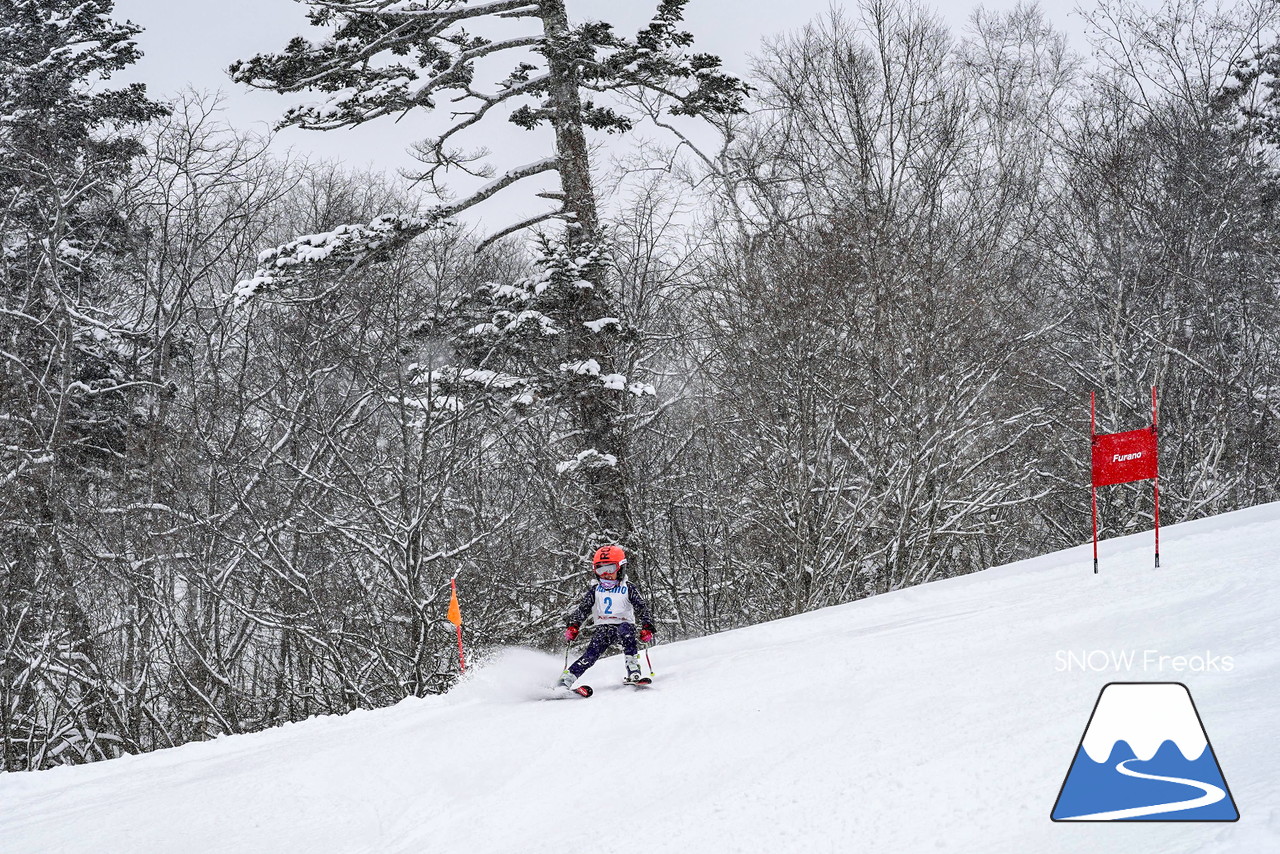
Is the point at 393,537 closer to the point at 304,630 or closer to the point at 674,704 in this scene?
the point at 304,630

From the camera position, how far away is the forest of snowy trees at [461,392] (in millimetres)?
13516

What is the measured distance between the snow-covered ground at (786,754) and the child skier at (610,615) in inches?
14.9

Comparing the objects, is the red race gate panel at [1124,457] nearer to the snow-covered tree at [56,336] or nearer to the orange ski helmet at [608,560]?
the orange ski helmet at [608,560]

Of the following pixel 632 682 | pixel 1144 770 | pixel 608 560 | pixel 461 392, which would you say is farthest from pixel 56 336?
pixel 1144 770

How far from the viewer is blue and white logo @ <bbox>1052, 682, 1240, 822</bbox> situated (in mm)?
3779

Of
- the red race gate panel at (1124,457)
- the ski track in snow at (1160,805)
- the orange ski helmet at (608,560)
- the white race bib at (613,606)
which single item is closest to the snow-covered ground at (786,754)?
the ski track in snow at (1160,805)

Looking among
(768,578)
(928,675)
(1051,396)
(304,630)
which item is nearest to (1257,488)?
(1051,396)

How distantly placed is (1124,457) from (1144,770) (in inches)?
220

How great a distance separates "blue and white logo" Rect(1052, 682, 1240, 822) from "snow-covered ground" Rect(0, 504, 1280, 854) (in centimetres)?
9

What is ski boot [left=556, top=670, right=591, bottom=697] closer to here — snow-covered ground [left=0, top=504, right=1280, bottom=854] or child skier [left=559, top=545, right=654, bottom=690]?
child skier [left=559, top=545, right=654, bottom=690]

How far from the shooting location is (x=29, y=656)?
12375 millimetres

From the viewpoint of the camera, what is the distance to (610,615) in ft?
29.3

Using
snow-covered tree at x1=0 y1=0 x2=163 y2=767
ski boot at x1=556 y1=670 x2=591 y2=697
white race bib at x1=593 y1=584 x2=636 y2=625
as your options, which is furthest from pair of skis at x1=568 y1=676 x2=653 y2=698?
snow-covered tree at x1=0 y1=0 x2=163 y2=767

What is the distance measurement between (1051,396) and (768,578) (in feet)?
32.8
